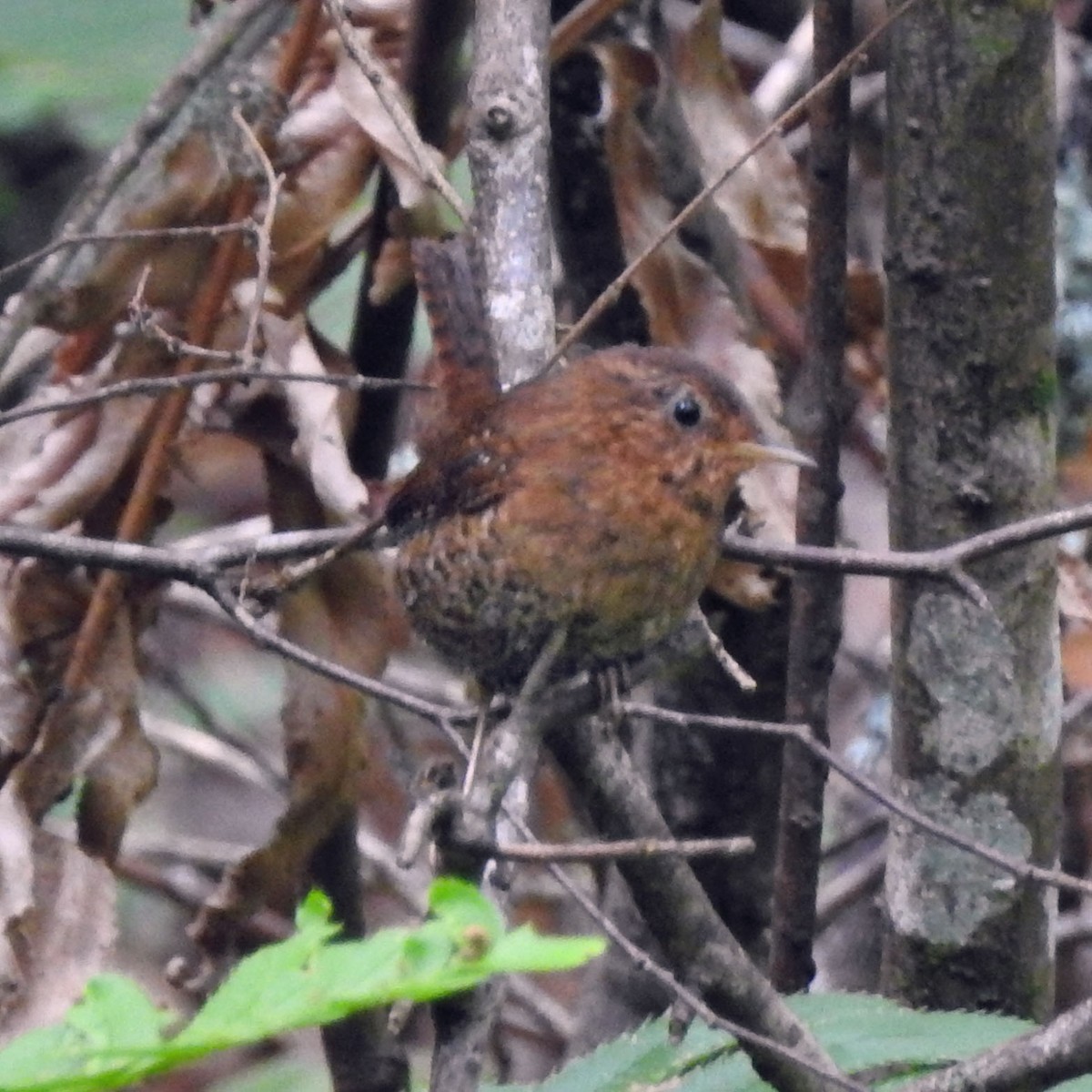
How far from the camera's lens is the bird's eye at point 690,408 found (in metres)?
2.13

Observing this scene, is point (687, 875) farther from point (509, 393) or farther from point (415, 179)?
point (415, 179)

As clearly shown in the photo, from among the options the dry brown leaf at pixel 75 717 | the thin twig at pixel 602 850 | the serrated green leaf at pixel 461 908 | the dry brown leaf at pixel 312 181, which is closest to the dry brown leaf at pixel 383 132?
the dry brown leaf at pixel 312 181

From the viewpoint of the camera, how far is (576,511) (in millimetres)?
1984

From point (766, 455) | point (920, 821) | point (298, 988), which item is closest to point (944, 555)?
point (920, 821)

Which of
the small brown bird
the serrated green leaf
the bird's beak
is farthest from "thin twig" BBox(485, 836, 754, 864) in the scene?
the bird's beak

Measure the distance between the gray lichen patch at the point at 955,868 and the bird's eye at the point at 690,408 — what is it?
572 mm

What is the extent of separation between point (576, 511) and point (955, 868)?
0.74 metres

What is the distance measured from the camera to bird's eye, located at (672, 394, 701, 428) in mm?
2129

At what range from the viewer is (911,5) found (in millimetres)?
2209

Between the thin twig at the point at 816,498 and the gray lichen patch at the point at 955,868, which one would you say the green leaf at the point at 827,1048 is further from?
the thin twig at the point at 816,498

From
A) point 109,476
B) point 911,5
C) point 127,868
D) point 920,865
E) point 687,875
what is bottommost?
point 127,868

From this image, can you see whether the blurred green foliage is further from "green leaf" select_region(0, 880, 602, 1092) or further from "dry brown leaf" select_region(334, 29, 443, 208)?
"green leaf" select_region(0, 880, 602, 1092)

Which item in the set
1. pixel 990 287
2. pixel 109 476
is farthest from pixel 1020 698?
pixel 109 476

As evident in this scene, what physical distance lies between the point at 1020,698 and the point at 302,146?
1.36 meters
